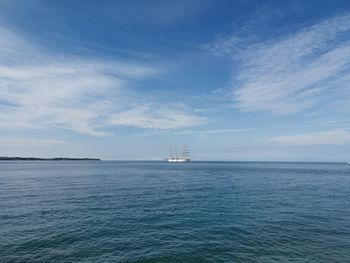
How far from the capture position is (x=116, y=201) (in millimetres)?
51562

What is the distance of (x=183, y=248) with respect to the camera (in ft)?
89.5

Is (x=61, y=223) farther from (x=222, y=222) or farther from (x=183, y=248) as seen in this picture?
(x=222, y=222)

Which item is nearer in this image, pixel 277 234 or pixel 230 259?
pixel 230 259

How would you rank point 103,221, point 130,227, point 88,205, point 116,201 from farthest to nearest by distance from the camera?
1. point 116,201
2. point 88,205
3. point 103,221
4. point 130,227

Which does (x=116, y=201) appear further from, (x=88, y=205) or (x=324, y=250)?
(x=324, y=250)

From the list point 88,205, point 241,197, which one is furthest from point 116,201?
point 241,197

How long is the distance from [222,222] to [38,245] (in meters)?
22.2

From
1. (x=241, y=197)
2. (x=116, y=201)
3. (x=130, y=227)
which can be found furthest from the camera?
(x=241, y=197)

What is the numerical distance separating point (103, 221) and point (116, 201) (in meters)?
15.1

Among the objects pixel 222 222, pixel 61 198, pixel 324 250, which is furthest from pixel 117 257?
pixel 61 198

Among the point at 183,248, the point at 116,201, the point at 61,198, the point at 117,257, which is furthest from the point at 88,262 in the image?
the point at 61,198

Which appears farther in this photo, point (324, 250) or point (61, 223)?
point (61, 223)

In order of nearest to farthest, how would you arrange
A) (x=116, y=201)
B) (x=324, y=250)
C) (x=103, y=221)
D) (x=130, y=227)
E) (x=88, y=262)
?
1. (x=88, y=262)
2. (x=324, y=250)
3. (x=130, y=227)
4. (x=103, y=221)
5. (x=116, y=201)

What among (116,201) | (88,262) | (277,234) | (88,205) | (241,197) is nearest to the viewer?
(88,262)
